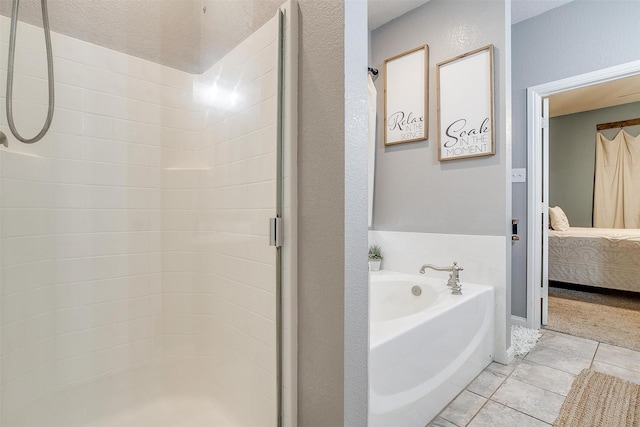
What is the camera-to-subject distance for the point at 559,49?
248 cm

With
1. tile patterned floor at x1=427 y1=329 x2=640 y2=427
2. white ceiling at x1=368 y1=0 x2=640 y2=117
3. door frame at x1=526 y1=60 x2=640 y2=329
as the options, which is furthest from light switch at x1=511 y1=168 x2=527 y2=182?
tile patterned floor at x1=427 y1=329 x2=640 y2=427

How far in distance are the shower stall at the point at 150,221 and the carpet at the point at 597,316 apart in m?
2.66

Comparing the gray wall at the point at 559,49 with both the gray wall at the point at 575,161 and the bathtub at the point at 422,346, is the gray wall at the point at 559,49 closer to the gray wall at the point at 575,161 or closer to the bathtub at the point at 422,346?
the bathtub at the point at 422,346

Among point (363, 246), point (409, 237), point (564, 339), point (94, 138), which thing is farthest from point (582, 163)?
point (94, 138)

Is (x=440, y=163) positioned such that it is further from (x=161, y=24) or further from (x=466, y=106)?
(x=161, y=24)

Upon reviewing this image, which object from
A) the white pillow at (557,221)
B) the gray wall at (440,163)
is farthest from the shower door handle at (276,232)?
the white pillow at (557,221)

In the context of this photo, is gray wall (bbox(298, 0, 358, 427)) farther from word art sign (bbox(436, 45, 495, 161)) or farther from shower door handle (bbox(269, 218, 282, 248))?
word art sign (bbox(436, 45, 495, 161))

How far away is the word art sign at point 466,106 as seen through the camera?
6.77 ft

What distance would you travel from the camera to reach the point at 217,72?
1.43 metres

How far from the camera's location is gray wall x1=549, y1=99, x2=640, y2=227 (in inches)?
206

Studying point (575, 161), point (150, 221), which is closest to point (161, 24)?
point (150, 221)

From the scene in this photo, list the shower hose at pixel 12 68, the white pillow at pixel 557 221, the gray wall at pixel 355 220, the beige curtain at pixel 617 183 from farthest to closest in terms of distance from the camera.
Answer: the beige curtain at pixel 617 183 < the white pillow at pixel 557 221 < the shower hose at pixel 12 68 < the gray wall at pixel 355 220

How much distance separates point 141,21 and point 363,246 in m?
1.46

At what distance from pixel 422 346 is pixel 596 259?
3.48m
